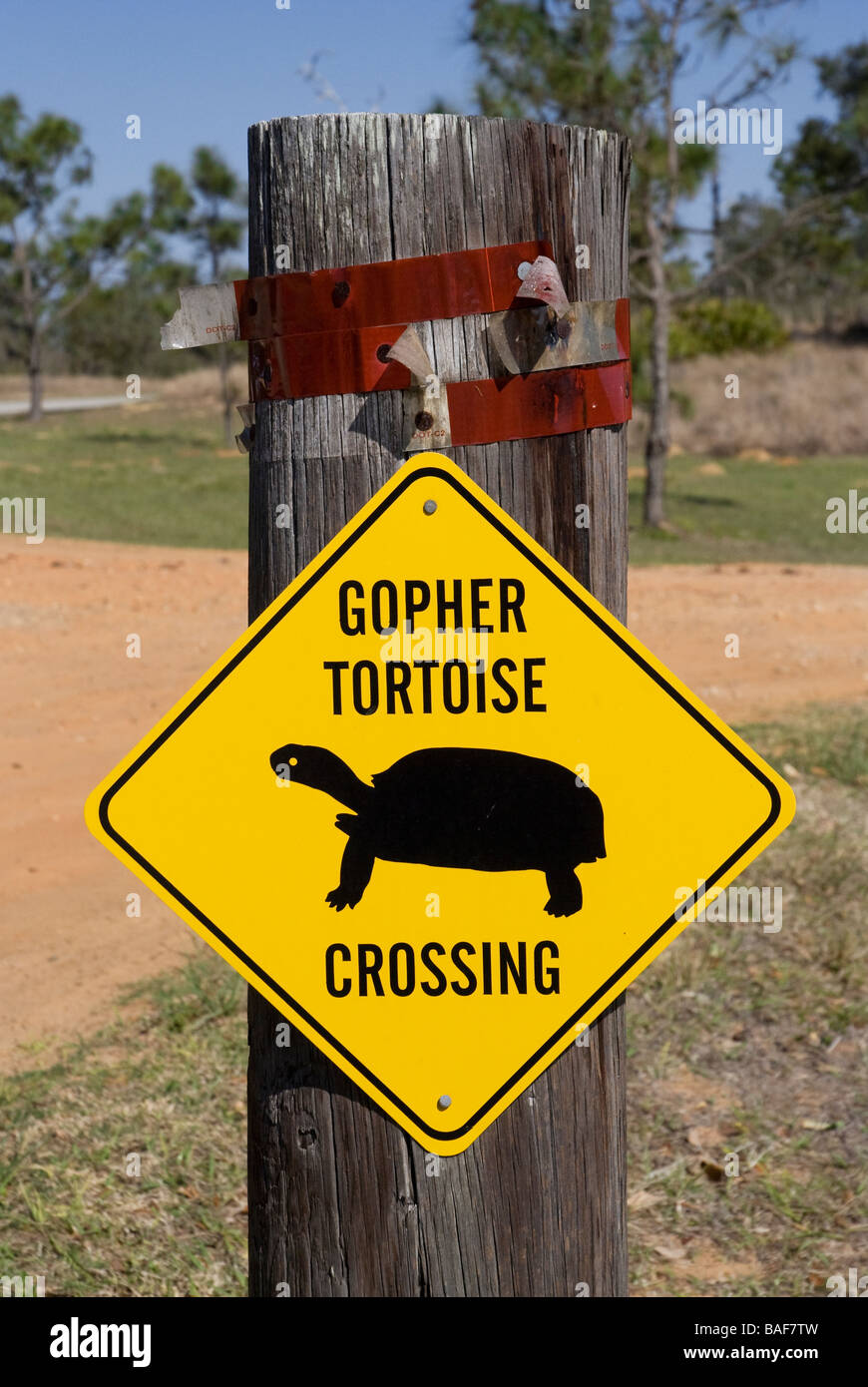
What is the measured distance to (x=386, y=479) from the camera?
1629mm

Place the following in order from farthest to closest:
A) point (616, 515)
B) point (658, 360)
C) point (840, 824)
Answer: point (658, 360) → point (840, 824) → point (616, 515)

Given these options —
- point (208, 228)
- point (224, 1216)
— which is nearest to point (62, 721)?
point (224, 1216)

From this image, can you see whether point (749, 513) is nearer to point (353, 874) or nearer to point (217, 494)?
point (217, 494)

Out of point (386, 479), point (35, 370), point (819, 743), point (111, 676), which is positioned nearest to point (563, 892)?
point (386, 479)

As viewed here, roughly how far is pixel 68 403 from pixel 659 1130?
152 feet

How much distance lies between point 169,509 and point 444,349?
707 inches

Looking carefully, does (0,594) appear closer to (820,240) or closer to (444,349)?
(444,349)

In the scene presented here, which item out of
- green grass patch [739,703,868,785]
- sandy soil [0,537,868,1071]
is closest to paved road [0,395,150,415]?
sandy soil [0,537,868,1071]

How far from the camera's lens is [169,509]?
19.1 metres

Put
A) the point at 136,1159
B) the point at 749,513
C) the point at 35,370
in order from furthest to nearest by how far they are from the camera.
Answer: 1. the point at 35,370
2. the point at 749,513
3. the point at 136,1159

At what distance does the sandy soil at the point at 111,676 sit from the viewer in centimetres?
443

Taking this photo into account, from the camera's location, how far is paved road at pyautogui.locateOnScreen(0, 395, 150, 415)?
42.3 m

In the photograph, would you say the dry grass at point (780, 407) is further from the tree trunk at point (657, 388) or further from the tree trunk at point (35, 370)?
the tree trunk at point (35, 370)

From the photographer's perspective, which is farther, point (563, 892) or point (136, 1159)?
point (136, 1159)
